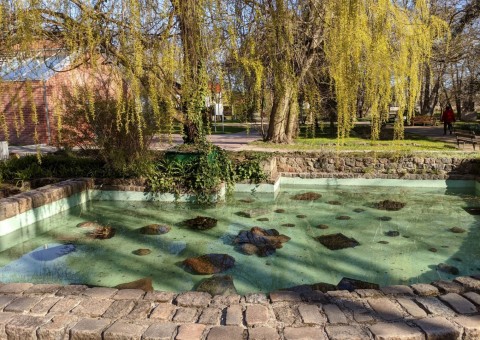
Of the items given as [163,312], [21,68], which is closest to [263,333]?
[163,312]

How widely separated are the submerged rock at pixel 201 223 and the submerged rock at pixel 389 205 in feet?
11.1

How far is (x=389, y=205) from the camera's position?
26.2 feet

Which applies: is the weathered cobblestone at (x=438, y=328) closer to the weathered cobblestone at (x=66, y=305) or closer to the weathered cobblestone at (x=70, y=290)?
the weathered cobblestone at (x=66, y=305)

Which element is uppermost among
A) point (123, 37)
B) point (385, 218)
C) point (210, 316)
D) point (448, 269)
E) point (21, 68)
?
point (123, 37)

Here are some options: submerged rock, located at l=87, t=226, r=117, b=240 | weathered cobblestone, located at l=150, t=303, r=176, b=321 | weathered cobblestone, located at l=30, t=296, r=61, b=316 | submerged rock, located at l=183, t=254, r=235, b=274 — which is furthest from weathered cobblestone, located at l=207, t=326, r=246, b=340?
submerged rock, located at l=87, t=226, r=117, b=240

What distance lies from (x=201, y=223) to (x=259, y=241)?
1.38 metres

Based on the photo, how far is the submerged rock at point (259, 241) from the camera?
5.48 m

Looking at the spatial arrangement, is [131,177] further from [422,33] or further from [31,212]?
[422,33]

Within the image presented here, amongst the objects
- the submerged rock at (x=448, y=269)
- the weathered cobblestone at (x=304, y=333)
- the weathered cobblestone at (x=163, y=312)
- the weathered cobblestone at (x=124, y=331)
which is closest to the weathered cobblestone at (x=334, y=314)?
the weathered cobblestone at (x=304, y=333)

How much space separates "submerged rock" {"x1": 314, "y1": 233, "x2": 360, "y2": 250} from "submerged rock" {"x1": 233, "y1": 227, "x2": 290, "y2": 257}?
55 cm

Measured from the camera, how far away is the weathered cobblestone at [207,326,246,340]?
8.22 ft

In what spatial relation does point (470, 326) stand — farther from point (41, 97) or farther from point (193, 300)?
point (41, 97)

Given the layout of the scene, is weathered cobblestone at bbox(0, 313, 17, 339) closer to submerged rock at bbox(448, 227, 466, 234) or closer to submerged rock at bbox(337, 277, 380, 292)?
submerged rock at bbox(337, 277, 380, 292)

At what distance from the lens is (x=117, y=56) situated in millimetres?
4754
